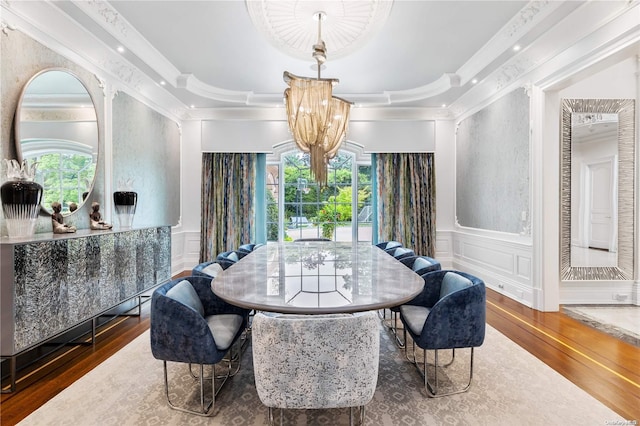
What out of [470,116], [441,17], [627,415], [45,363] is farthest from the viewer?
[470,116]

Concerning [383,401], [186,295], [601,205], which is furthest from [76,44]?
[601,205]

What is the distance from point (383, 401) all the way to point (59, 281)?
7.67 feet

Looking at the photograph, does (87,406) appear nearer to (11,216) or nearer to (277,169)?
(11,216)

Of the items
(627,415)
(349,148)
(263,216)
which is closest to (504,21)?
(349,148)

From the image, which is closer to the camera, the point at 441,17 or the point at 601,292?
the point at 441,17

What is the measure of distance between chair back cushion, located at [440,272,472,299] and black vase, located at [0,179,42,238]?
9.88ft

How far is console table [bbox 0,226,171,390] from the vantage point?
1872 millimetres

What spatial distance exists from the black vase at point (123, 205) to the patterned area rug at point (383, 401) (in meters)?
1.57

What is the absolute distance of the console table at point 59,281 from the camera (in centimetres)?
187

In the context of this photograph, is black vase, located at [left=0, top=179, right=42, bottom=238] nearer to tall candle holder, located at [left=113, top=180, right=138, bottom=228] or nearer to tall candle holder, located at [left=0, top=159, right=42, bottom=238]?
tall candle holder, located at [left=0, top=159, right=42, bottom=238]

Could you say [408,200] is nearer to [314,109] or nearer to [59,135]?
[314,109]

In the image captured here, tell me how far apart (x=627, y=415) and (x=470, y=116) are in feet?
14.1

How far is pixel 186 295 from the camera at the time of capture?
6.49 ft

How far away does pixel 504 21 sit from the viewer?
10.2 feet
